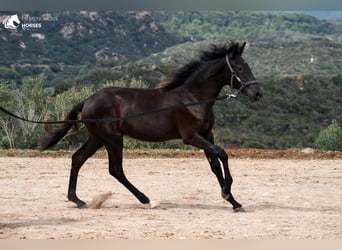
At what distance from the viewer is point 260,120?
24797mm

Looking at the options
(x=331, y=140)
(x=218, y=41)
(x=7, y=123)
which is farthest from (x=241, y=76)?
(x=218, y=41)

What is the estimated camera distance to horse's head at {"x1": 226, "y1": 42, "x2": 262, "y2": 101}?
26.8ft

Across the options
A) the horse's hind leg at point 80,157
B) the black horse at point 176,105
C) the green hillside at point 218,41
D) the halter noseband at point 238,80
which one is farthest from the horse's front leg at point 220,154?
the green hillside at point 218,41

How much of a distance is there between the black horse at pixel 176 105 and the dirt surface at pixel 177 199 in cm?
59

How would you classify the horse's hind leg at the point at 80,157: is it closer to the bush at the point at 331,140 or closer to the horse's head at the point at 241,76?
the horse's head at the point at 241,76

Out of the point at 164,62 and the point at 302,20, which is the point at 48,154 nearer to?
the point at 164,62

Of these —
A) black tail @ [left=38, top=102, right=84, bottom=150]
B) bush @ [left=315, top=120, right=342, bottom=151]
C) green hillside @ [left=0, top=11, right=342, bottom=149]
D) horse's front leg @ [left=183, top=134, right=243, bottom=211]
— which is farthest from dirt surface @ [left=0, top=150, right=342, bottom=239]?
green hillside @ [left=0, top=11, right=342, bottom=149]

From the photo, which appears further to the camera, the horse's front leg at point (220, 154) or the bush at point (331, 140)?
the bush at point (331, 140)

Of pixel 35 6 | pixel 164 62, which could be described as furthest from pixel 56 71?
pixel 35 6

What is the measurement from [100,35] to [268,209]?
24.9 m

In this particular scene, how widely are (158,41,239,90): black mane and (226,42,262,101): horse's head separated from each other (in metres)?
0.14

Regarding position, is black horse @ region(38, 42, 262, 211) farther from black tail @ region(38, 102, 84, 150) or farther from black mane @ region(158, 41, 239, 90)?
black tail @ region(38, 102, 84, 150)

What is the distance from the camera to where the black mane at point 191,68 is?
8.55 m

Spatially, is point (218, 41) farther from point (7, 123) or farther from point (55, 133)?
point (55, 133)
